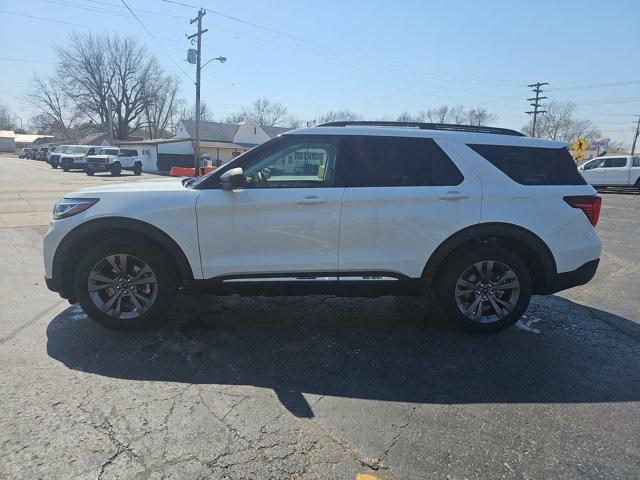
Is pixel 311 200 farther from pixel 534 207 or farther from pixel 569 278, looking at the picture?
pixel 569 278

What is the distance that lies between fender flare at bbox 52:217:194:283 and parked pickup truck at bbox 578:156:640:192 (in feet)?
83.8

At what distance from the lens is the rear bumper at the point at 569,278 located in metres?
4.07

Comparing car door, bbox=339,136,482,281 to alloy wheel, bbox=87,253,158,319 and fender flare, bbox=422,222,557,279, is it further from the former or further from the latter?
alloy wheel, bbox=87,253,158,319

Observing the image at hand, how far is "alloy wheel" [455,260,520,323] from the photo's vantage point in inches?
158

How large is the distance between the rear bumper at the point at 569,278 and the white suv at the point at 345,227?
0.04 ft

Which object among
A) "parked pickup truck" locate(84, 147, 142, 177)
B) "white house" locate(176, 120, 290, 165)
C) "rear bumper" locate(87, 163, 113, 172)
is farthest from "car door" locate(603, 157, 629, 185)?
"white house" locate(176, 120, 290, 165)

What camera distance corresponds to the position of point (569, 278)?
13.4 ft

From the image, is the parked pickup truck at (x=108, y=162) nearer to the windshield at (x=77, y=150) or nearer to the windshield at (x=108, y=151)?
the windshield at (x=108, y=151)

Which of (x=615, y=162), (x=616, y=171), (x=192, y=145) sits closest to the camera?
(x=616, y=171)

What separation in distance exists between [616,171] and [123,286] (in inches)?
1049

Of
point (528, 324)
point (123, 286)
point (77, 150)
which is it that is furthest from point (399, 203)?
point (77, 150)

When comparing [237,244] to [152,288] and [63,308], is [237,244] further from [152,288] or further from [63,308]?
[63,308]

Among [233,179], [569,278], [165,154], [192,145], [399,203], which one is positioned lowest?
[569,278]

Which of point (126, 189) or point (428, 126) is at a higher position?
point (428, 126)
